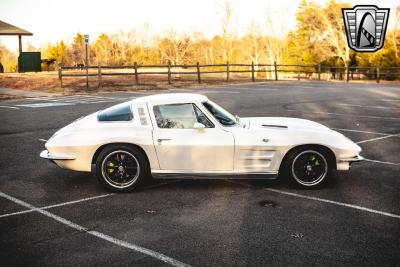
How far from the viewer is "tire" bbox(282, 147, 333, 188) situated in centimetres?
622

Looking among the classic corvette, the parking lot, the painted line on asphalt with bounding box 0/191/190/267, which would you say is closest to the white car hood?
the classic corvette

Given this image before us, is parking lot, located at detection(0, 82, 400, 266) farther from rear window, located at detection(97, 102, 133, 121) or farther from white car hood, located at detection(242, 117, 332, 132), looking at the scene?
rear window, located at detection(97, 102, 133, 121)

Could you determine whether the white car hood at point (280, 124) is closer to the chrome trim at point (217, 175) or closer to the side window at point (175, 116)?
the chrome trim at point (217, 175)

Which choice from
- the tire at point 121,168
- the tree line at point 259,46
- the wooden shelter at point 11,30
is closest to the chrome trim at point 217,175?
the tire at point 121,168

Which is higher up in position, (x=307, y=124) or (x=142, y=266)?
(x=307, y=124)

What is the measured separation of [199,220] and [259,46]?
79535 mm

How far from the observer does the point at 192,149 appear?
242 inches

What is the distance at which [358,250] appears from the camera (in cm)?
430

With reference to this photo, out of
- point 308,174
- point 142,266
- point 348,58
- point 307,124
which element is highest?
point 348,58

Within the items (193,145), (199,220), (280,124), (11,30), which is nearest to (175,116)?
(193,145)

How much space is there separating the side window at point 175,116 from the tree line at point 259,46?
151 feet

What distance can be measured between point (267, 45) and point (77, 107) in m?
62.3

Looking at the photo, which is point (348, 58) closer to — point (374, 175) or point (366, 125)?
point (366, 125)

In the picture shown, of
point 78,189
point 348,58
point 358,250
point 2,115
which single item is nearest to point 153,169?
point 78,189
